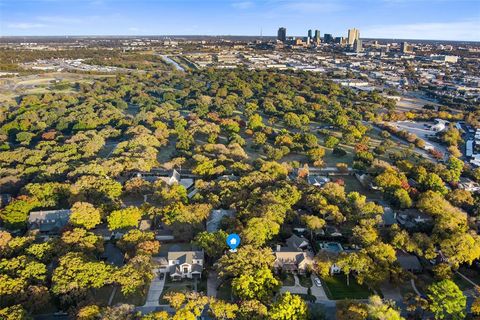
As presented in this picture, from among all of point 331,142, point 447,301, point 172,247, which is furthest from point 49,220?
point 331,142

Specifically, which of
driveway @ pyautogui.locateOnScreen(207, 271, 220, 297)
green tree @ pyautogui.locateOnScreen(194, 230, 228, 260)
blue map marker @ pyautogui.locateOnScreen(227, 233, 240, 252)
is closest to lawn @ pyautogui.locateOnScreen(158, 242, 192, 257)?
green tree @ pyautogui.locateOnScreen(194, 230, 228, 260)

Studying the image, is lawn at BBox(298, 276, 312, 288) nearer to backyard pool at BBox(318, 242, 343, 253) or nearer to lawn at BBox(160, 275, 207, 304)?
backyard pool at BBox(318, 242, 343, 253)

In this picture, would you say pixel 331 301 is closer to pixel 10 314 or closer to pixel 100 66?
pixel 10 314

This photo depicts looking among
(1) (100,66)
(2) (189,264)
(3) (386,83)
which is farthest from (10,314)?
(1) (100,66)

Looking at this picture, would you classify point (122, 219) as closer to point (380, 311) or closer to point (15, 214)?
point (15, 214)

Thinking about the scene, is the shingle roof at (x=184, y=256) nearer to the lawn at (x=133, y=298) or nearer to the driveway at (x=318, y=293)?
the lawn at (x=133, y=298)

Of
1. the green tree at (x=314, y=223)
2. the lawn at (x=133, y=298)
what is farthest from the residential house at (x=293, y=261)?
the lawn at (x=133, y=298)

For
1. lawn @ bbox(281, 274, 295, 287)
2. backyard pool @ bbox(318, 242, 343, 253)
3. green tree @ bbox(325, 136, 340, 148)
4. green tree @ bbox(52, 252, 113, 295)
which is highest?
green tree @ bbox(325, 136, 340, 148)
